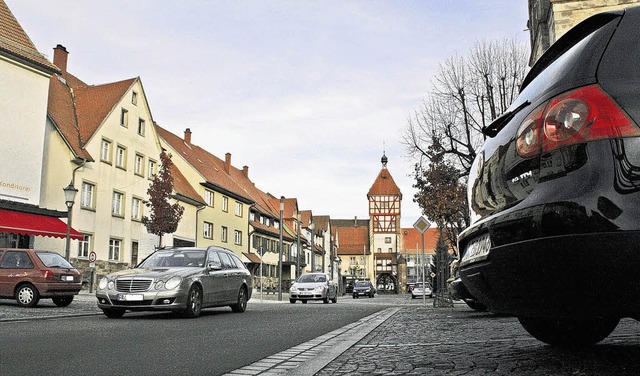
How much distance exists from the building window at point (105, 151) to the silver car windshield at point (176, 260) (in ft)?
74.3

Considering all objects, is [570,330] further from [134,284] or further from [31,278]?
[31,278]

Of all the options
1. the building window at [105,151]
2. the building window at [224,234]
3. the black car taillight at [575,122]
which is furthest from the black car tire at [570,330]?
the building window at [224,234]

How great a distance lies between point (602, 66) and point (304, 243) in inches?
3006

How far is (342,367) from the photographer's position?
4.95m

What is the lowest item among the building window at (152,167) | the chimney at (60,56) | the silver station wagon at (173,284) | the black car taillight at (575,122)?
the silver station wagon at (173,284)

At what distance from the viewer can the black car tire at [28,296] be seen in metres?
16.4

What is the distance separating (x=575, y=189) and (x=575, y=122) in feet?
1.16

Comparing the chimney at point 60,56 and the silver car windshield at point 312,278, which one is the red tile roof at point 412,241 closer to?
the chimney at point 60,56

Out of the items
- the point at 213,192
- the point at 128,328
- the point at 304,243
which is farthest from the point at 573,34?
the point at 304,243

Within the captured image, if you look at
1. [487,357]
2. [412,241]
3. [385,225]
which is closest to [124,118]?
[487,357]

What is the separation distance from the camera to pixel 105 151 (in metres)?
35.6

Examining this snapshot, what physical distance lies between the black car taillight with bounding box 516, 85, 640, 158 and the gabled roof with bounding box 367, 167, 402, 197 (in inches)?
4077

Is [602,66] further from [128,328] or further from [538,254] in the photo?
[128,328]

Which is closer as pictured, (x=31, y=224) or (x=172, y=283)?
(x=172, y=283)
